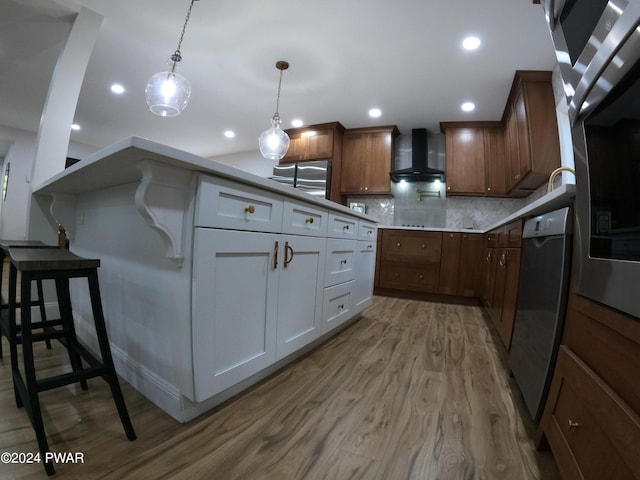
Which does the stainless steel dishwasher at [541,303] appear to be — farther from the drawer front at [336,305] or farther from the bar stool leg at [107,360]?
the bar stool leg at [107,360]

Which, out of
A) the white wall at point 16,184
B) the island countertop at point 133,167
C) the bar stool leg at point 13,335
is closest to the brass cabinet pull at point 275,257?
the island countertop at point 133,167

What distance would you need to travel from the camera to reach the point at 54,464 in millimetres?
716

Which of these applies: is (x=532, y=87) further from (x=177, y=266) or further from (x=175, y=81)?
(x=177, y=266)

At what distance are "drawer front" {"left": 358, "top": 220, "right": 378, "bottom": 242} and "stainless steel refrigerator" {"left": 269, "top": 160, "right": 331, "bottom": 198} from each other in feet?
5.20

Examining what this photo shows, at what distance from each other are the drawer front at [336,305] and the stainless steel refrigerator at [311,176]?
2.16 meters

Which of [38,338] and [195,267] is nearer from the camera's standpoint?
[195,267]

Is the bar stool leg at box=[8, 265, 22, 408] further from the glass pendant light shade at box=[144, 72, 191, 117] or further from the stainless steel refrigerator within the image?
the stainless steel refrigerator

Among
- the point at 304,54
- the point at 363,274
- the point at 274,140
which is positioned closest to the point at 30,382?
the point at 363,274

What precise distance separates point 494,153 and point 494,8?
1.89m

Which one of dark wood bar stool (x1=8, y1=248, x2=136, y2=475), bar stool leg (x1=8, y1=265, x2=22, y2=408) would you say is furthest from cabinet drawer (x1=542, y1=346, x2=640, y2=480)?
bar stool leg (x1=8, y1=265, x2=22, y2=408)

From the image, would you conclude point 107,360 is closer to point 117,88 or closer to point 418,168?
point 418,168

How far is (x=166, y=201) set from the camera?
0.81 m

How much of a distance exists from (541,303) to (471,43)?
2350 millimetres

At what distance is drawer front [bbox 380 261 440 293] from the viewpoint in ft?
10.7
